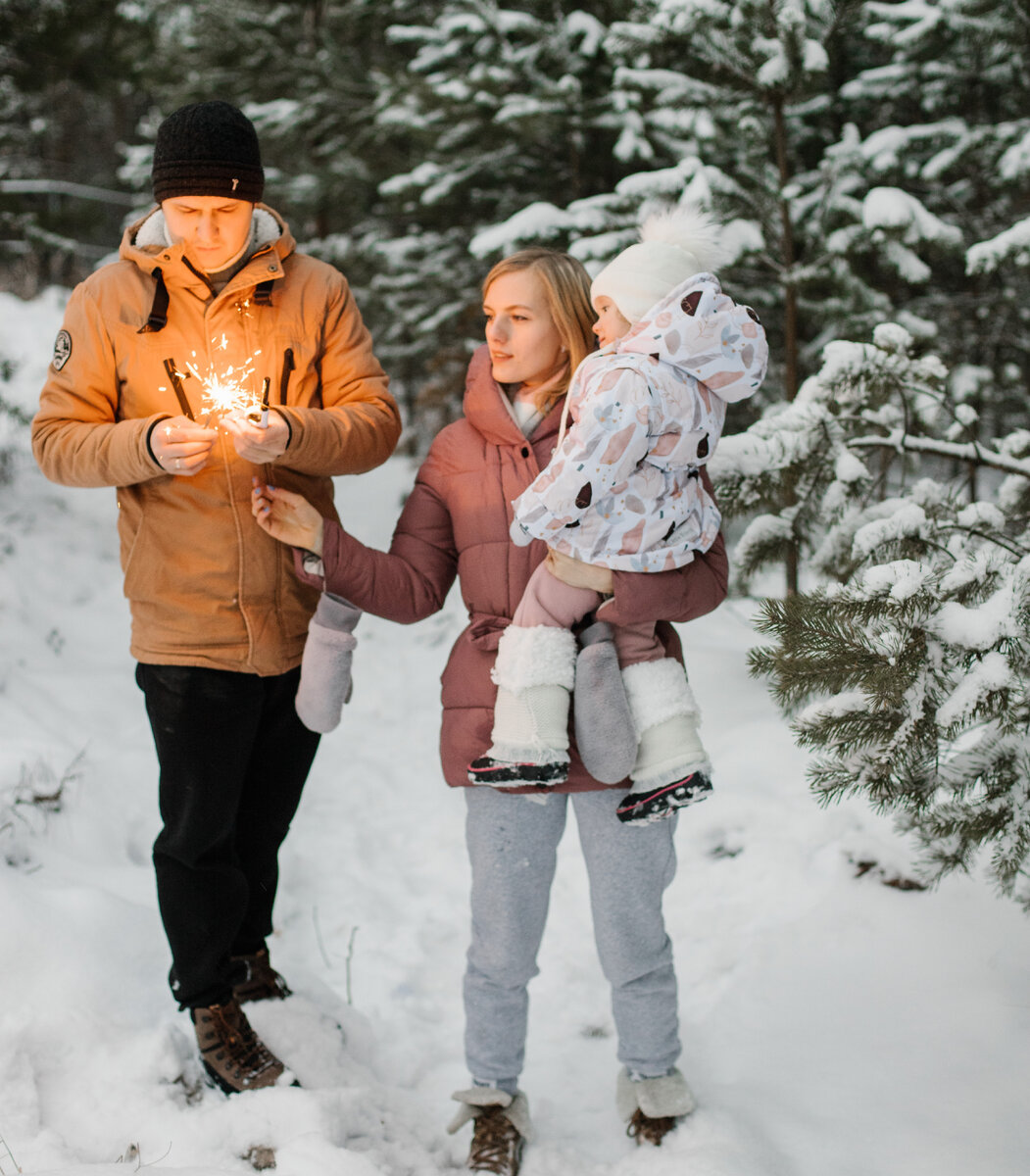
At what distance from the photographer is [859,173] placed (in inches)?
242

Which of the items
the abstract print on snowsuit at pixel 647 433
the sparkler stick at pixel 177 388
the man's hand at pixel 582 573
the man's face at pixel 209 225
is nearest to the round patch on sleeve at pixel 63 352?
the sparkler stick at pixel 177 388

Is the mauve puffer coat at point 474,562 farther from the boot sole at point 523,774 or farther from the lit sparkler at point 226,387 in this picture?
the lit sparkler at point 226,387

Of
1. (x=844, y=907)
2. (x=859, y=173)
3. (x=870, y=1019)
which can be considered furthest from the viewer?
(x=859, y=173)

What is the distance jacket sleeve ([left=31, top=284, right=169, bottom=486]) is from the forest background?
1.55 metres

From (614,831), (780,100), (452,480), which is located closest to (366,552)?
(452,480)

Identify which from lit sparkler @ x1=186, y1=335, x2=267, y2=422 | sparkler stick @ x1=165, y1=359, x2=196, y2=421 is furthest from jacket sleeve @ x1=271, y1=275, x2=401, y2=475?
sparkler stick @ x1=165, y1=359, x2=196, y2=421

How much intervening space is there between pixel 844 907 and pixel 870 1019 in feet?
1.63

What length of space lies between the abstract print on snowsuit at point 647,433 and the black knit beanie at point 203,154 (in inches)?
37.0

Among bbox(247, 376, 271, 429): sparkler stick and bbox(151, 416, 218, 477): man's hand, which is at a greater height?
bbox(247, 376, 271, 429): sparkler stick

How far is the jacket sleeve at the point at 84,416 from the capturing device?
2318 mm

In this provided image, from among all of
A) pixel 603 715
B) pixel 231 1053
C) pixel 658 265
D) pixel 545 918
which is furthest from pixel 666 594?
pixel 231 1053

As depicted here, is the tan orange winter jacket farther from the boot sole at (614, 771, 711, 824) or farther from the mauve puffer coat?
the boot sole at (614, 771, 711, 824)

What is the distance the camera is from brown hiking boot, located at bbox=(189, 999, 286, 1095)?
2631 mm

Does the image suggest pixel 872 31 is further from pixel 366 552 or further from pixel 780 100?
pixel 366 552
